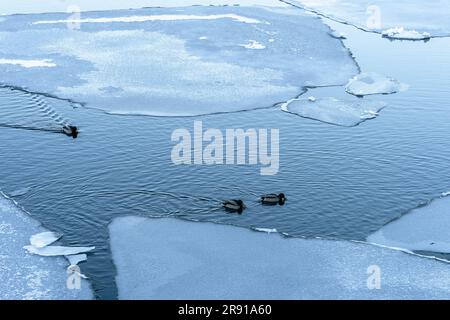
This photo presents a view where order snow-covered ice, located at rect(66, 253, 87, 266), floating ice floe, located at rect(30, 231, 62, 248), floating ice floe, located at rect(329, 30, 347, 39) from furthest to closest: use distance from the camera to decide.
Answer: floating ice floe, located at rect(329, 30, 347, 39) < floating ice floe, located at rect(30, 231, 62, 248) < snow-covered ice, located at rect(66, 253, 87, 266)

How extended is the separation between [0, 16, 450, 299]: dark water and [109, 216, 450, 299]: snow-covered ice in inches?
30.0

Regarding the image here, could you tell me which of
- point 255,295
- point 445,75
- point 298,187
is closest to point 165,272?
point 255,295

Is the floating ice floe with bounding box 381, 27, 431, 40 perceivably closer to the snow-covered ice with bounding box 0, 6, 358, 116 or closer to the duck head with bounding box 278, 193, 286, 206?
the snow-covered ice with bounding box 0, 6, 358, 116

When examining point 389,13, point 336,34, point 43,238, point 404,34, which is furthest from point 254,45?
point 43,238

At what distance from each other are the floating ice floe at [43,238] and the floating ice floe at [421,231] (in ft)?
32.6

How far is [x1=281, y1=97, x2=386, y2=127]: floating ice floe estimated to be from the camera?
96.4 ft

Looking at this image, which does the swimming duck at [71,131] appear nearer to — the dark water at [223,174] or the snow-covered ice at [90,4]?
the dark water at [223,174]

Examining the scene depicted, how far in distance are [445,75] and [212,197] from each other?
66.8ft

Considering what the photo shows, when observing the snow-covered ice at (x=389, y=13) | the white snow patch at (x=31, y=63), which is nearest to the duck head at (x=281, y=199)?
the white snow patch at (x=31, y=63)

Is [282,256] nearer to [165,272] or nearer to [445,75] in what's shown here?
[165,272]

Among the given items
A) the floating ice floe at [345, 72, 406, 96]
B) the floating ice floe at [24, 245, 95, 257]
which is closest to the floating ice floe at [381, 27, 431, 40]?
the floating ice floe at [345, 72, 406, 96]

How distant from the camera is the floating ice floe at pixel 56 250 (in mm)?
18828

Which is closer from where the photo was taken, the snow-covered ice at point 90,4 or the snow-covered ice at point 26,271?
the snow-covered ice at point 26,271

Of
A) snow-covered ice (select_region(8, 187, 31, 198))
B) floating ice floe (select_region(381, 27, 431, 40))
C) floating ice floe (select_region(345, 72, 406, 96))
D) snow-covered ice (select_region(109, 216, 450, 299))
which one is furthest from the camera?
floating ice floe (select_region(381, 27, 431, 40))
